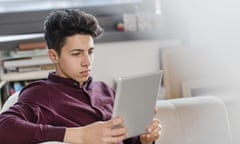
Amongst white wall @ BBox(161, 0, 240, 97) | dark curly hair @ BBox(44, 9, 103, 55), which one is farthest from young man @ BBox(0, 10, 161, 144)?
white wall @ BBox(161, 0, 240, 97)

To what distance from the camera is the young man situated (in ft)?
4.85

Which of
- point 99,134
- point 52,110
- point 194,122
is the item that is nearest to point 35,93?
point 52,110

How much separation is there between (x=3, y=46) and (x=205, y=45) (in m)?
1.10

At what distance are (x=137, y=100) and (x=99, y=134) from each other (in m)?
0.16

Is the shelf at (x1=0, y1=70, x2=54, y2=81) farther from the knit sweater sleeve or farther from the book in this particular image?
the knit sweater sleeve

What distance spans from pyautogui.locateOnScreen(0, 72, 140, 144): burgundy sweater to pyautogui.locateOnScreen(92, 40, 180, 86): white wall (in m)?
0.86

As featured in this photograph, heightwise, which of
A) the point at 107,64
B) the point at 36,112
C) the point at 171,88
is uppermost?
the point at 36,112

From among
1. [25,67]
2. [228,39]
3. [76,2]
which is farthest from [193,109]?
[76,2]

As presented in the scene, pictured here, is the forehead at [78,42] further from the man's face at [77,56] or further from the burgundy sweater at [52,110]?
the burgundy sweater at [52,110]

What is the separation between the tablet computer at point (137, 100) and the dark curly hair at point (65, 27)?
325 mm

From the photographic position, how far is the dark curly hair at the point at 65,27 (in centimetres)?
159

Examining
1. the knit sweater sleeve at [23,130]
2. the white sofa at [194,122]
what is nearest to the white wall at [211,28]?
the white sofa at [194,122]

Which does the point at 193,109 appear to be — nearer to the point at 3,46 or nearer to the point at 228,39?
the point at 228,39

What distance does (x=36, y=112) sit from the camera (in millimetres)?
1496
